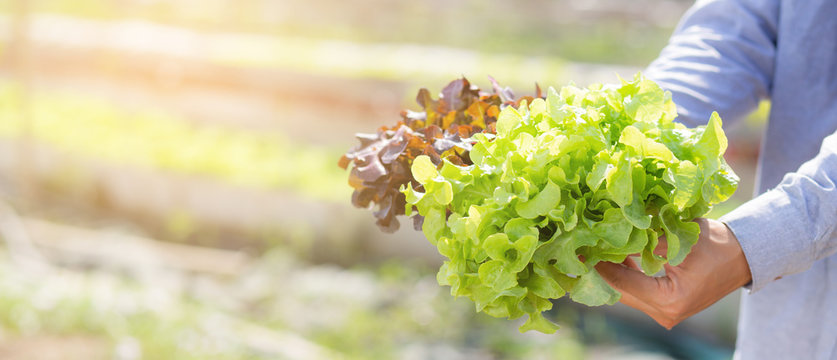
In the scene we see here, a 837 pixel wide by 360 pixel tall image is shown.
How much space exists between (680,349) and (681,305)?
311 cm

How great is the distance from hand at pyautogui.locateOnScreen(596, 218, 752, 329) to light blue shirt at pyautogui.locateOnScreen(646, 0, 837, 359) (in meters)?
0.33

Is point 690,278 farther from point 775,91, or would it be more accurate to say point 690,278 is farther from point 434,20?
point 434,20

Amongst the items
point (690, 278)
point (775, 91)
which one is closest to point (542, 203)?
point (690, 278)

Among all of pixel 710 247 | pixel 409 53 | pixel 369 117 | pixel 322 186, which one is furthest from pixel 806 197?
pixel 409 53

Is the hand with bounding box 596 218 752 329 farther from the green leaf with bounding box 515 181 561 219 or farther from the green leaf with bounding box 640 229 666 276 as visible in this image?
the green leaf with bounding box 515 181 561 219

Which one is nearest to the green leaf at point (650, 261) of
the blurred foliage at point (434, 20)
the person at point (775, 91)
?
the person at point (775, 91)

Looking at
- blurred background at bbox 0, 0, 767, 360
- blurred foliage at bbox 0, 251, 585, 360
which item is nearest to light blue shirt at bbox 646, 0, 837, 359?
blurred background at bbox 0, 0, 767, 360

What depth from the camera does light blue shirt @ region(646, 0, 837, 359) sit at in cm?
139

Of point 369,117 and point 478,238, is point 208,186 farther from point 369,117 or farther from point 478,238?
point 478,238

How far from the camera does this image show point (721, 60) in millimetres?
1408

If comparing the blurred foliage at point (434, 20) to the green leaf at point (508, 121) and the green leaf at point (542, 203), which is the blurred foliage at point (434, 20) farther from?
the green leaf at point (542, 203)

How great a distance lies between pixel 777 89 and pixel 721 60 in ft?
0.54

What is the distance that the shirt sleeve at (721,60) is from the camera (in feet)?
4.48

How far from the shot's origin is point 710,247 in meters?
1.06
